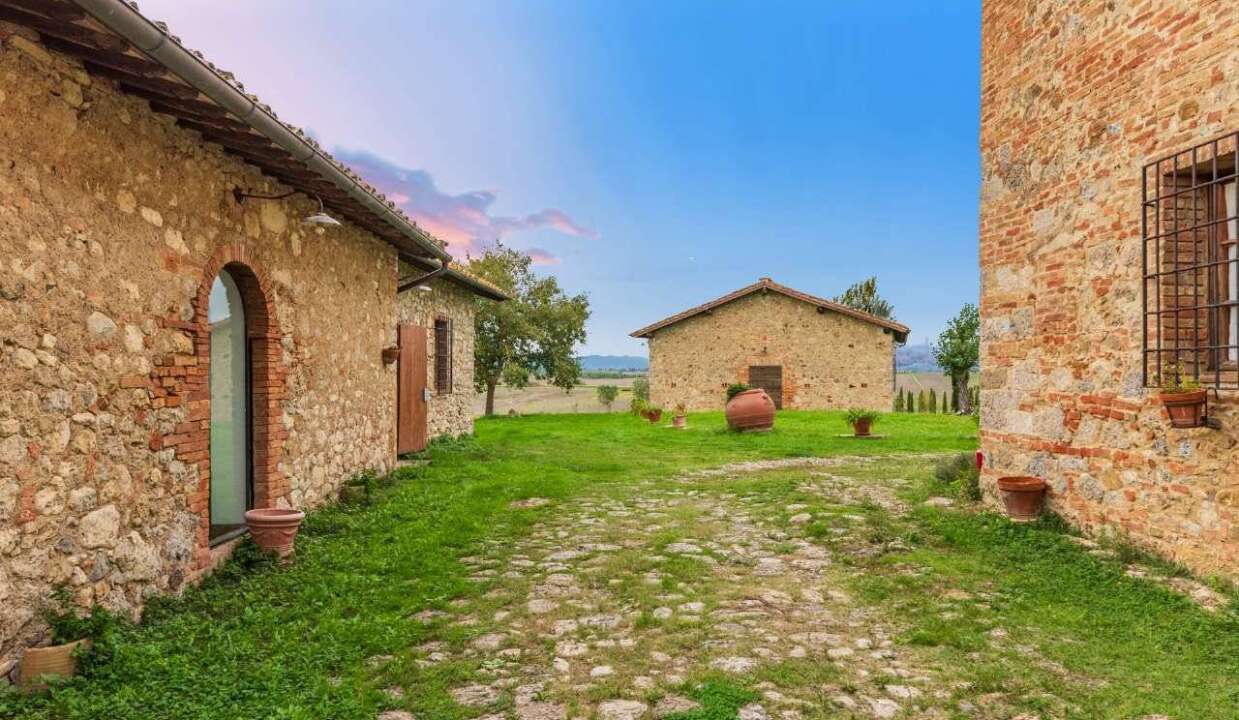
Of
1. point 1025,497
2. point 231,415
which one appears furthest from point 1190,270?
point 231,415

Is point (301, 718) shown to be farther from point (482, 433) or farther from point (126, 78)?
point (482, 433)

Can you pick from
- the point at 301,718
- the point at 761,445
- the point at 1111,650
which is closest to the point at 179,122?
the point at 301,718

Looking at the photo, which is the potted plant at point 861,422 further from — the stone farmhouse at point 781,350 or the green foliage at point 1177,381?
the green foliage at point 1177,381

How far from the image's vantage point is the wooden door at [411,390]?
35.9 ft

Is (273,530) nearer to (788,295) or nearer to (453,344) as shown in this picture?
(453,344)

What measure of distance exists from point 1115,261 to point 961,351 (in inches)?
954

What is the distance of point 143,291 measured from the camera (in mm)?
4227

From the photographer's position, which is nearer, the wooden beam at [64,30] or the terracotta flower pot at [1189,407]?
the wooden beam at [64,30]

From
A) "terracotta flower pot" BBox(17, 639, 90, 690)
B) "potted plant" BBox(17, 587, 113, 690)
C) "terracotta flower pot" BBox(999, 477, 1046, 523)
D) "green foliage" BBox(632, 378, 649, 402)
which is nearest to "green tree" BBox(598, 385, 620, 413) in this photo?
"green foliage" BBox(632, 378, 649, 402)

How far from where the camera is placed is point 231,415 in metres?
5.91

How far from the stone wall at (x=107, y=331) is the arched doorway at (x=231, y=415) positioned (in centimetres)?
13

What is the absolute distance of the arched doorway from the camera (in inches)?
231

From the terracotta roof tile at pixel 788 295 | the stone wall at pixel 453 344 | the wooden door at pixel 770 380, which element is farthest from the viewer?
the wooden door at pixel 770 380

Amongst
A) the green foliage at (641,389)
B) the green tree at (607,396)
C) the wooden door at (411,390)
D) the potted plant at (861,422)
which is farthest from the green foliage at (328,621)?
the green tree at (607,396)
